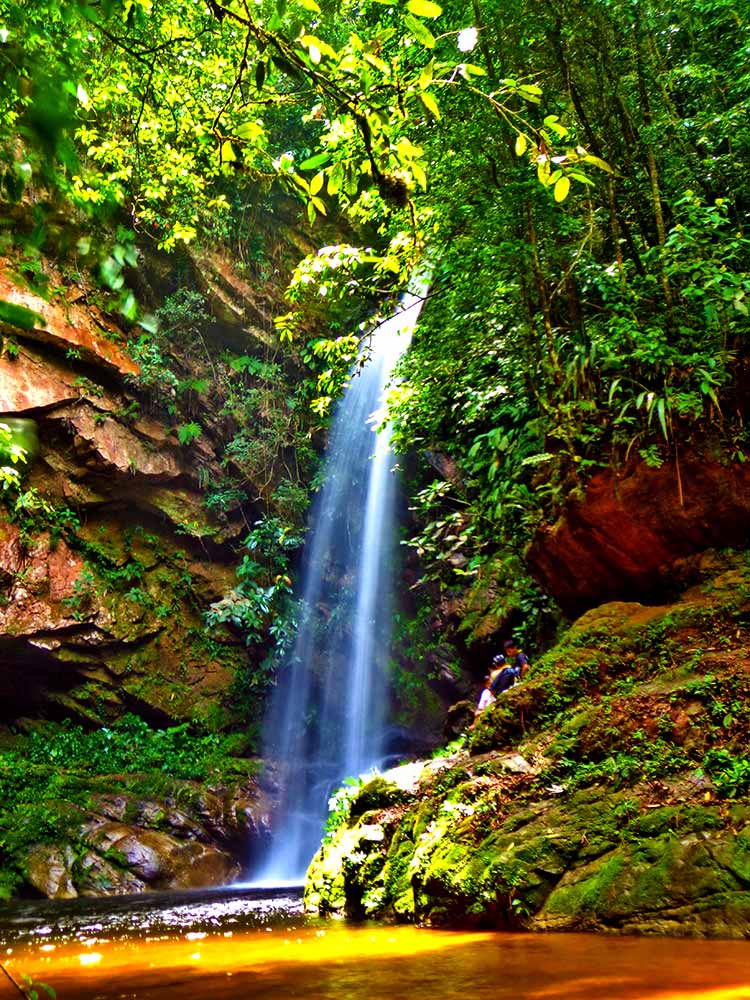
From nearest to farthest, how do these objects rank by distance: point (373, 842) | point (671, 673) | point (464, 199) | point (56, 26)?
point (671, 673)
point (373, 842)
point (464, 199)
point (56, 26)

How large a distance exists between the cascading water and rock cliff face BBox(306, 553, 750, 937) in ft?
25.1

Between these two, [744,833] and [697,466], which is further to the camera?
[697,466]

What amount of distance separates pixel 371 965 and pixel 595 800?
1.69 m

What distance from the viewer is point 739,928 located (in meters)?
2.78

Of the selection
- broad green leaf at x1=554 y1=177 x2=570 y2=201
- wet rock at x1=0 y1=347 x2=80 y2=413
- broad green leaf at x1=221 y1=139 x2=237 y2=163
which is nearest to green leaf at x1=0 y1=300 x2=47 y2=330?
broad green leaf at x1=221 y1=139 x2=237 y2=163

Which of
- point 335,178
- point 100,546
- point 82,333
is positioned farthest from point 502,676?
point 82,333

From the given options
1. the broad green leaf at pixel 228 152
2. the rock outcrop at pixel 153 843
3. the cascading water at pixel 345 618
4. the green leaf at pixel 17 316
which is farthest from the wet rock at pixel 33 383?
the green leaf at pixel 17 316

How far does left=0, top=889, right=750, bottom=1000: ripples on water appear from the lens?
6.94ft

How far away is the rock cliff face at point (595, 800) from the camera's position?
125 inches

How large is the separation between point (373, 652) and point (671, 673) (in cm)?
1026

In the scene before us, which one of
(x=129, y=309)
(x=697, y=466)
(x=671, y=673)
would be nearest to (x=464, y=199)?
(x=697, y=466)

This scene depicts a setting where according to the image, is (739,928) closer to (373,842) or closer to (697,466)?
(373,842)

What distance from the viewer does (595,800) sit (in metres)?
3.85

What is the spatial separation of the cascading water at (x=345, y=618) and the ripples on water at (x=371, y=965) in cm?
860
